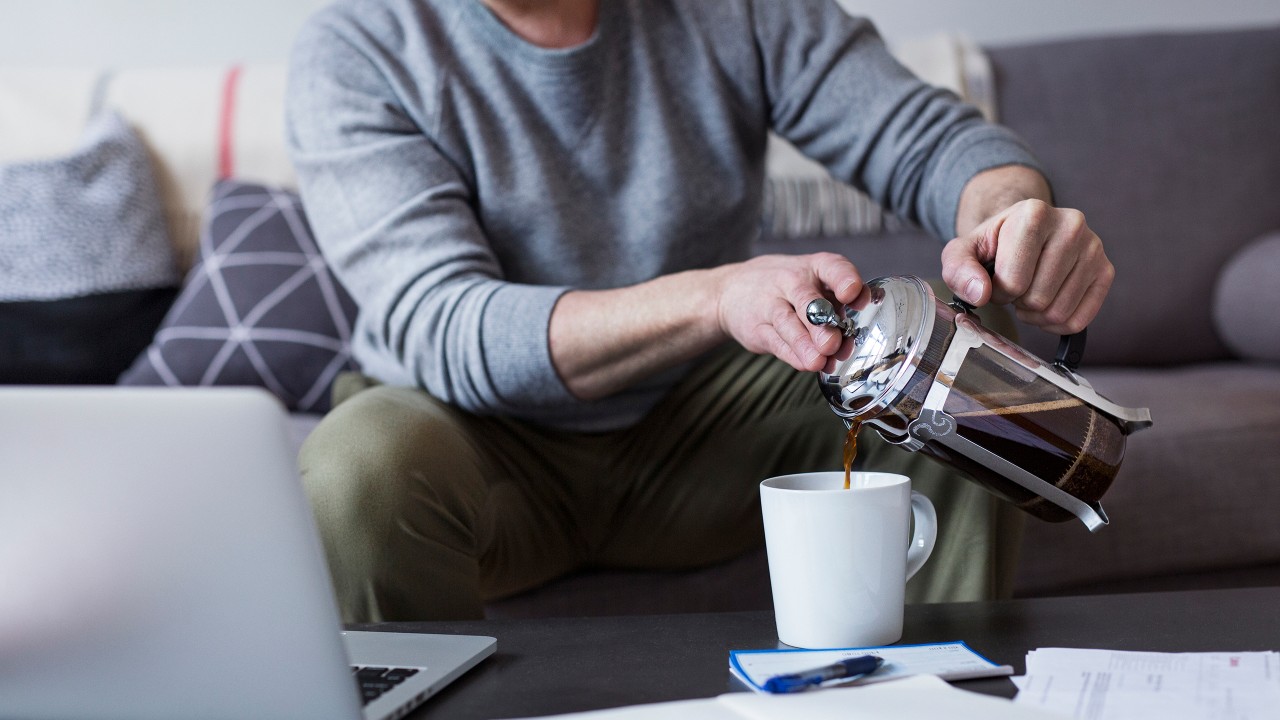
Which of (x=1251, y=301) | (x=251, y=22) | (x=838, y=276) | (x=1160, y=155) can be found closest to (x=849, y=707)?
(x=838, y=276)

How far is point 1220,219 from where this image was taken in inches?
70.9

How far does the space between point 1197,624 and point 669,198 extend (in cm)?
69

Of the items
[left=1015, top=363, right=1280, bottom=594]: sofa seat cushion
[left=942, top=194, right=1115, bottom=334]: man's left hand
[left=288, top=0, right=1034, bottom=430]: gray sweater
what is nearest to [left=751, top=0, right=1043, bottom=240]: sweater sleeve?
[left=288, top=0, right=1034, bottom=430]: gray sweater

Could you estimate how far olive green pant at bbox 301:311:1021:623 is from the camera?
0.87 m

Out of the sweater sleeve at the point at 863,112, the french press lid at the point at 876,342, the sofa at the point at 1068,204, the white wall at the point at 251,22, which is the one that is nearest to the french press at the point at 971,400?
the french press lid at the point at 876,342

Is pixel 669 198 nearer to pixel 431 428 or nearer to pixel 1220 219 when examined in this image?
pixel 431 428

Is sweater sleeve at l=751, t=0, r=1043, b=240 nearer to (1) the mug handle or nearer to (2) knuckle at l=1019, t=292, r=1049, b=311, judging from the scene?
(2) knuckle at l=1019, t=292, r=1049, b=311

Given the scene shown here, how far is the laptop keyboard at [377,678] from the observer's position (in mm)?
579

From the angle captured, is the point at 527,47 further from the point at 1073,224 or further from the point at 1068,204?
the point at 1068,204

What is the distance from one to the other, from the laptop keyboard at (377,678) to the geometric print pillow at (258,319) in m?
1.01

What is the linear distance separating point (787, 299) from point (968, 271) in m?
0.13

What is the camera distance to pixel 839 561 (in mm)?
647

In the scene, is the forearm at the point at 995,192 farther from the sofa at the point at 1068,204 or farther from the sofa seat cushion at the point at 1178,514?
the sofa at the point at 1068,204

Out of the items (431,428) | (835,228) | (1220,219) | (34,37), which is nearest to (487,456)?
(431,428)
